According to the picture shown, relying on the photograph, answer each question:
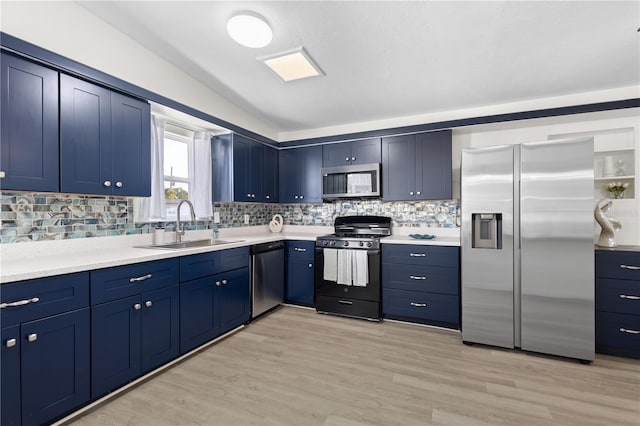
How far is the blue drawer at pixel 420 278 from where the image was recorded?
3.05m

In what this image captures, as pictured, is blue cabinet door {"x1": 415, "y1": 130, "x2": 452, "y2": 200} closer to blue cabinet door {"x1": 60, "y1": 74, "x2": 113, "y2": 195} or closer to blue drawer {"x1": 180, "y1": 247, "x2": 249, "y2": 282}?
blue drawer {"x1": 180, "y1": 247, "x2": 249, "y2": 282}

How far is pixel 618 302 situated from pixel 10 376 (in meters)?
4.23

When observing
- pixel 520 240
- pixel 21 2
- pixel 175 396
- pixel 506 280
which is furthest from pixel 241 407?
pixel 21 2

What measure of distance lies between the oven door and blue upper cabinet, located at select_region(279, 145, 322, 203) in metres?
0.97

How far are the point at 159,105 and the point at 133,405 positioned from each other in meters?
2.30

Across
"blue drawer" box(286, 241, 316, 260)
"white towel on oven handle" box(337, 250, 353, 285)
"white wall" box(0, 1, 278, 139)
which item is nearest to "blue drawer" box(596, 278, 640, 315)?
"white towel on oven handle" box(337, 250, 353, 285)

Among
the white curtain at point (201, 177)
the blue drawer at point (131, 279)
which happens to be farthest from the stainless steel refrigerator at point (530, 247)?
the white curtain at point (201, 177)

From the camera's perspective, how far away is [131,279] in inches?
78.2

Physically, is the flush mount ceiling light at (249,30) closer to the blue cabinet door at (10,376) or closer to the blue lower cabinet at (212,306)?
the blue lower cabinet at (212,306)

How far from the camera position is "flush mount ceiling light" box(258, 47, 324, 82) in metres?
2.33

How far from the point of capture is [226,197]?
3.49 metres

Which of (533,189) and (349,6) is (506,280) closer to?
(533,189)

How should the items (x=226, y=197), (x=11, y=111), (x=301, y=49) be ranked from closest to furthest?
1. (x=11, y=111)
2. (x=301, y=49)
3. (x=226, y=197)

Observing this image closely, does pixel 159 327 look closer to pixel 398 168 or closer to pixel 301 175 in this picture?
pixel 301 175
